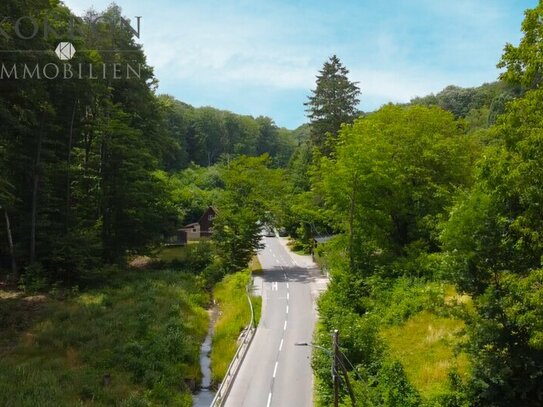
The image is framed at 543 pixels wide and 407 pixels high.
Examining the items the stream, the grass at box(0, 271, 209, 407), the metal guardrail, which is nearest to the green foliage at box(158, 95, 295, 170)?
the grass at box(0, 271, 209, 407)

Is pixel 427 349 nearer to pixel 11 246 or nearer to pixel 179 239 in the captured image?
pixel 11 246

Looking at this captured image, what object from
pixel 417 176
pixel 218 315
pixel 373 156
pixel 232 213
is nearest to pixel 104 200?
pixel 232 213

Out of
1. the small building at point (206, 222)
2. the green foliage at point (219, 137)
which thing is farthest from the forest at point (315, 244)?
the green foliage at point (219, 137)

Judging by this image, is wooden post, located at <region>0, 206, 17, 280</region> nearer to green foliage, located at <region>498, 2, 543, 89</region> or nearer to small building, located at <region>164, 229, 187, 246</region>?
small building, located at <region>164, 229, 187, 246</region>

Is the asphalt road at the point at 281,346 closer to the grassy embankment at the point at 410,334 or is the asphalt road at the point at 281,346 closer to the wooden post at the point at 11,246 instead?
the grassy embankment at the point at 410,334

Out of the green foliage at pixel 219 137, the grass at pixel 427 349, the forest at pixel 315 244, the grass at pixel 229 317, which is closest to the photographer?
the forest at pixel 315 244

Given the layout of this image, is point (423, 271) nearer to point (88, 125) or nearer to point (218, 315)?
point (218, 315)
